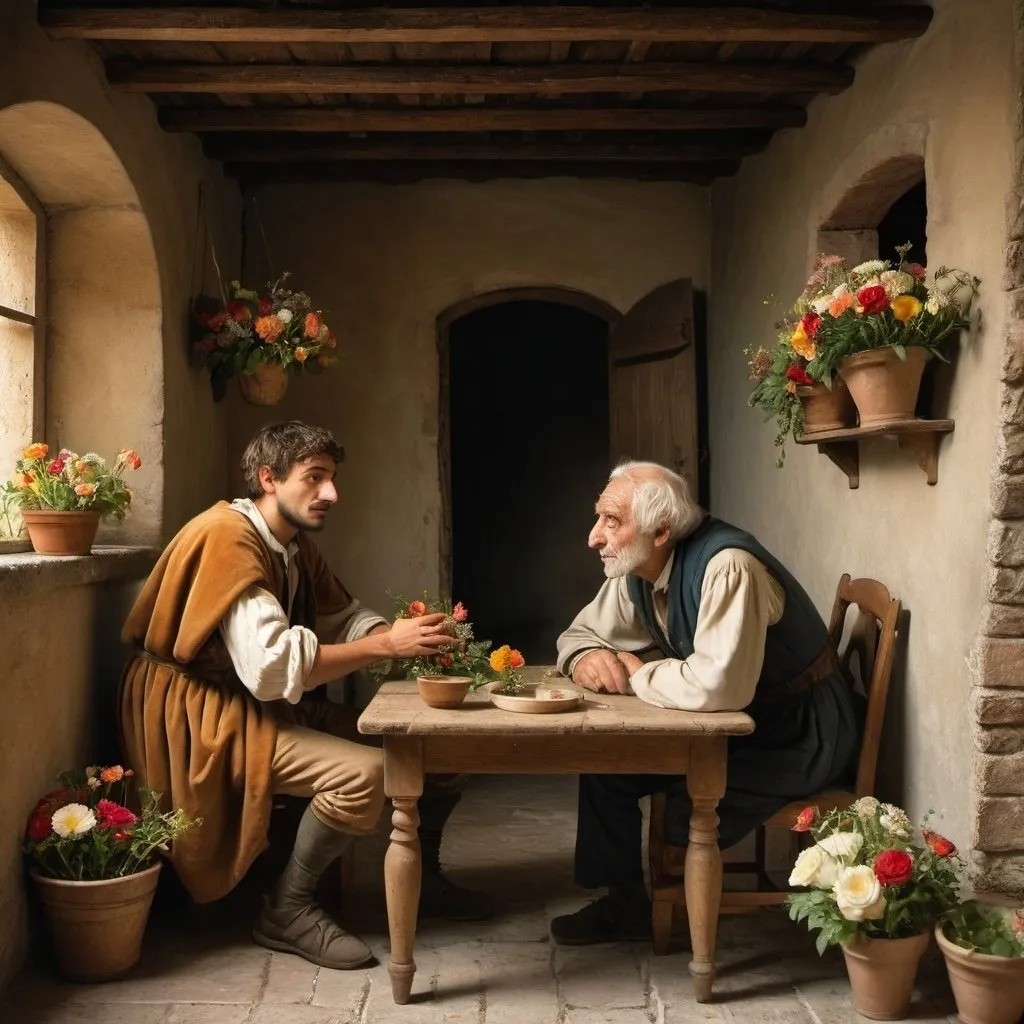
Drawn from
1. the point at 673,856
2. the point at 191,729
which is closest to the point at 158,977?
the point at 191,729

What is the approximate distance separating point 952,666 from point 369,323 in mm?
3951

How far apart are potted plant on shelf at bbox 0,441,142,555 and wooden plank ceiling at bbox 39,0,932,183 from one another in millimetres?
1417

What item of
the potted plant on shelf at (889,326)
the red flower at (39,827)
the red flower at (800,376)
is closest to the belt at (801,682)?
the potted plant on shelf at (889,326)

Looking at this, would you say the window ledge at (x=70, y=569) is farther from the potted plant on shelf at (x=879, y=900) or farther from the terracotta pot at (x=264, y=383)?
the potted plant on shelf at (x=879, y=900)

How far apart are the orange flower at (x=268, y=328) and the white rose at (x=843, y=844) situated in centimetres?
320

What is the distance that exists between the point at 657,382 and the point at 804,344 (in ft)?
7.66

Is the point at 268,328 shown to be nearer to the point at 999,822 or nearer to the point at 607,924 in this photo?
the point at 607,924

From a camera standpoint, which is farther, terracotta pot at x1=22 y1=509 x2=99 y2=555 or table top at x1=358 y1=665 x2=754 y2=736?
terracotta pot at x1=22 y1=509 x2=99 y2=555

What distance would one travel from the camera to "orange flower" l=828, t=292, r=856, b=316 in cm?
351

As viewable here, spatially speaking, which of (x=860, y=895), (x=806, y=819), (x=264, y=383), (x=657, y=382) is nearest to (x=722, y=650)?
(x=806, y=819)

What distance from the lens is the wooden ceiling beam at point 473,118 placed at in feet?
16.1

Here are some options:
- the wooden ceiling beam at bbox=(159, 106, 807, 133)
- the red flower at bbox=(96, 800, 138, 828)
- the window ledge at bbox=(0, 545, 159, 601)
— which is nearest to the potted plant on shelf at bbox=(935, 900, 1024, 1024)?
the red flower at bbox=(96, 800, 138, 828)

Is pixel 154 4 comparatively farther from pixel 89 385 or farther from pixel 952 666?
pixel 952 666

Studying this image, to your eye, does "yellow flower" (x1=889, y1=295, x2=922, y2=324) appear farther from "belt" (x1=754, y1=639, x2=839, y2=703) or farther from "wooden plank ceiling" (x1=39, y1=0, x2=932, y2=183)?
"belt" (x1=754, y1=639, x2=839, y2=703)
